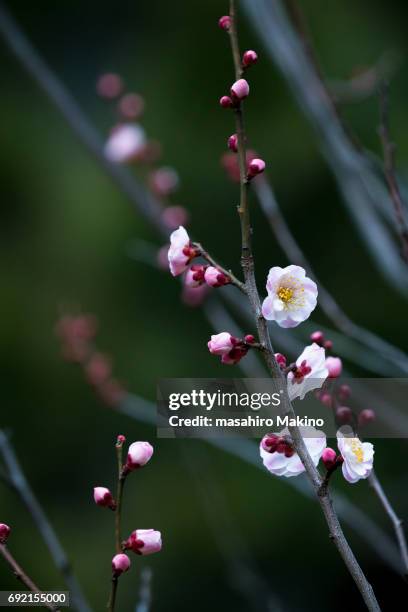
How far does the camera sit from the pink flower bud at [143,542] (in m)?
0.76

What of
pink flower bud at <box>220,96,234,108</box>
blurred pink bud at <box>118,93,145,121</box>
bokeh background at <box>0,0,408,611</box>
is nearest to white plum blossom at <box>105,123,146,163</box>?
blurred pink bud at <box>118,93,145,121</box>

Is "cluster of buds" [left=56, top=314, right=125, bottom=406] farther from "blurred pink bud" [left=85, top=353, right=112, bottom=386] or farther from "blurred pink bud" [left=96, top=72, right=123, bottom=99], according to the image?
"blurred pink bud" [left=96, top=72, right=123, bottom=99]

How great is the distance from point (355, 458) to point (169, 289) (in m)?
4.42

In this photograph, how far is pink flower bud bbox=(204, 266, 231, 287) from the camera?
76 centimetres

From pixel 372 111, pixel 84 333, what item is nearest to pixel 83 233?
pixel 372 111

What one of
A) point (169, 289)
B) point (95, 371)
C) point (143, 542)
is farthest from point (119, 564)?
point (169, 289)

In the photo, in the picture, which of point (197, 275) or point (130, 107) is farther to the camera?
point (130, 107)

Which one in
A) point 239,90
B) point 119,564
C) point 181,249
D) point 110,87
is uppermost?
point 110,87

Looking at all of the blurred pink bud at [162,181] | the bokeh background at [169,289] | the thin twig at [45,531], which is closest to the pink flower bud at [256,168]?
the thin twig at [45,531]

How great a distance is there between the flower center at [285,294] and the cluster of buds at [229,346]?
0.08 m

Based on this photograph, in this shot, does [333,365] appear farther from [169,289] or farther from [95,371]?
[169,289]

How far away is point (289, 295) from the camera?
0.81 metres

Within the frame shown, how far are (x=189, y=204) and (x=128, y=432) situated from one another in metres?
1.45

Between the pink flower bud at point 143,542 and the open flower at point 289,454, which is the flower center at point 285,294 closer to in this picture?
the open flower at point 289,454
